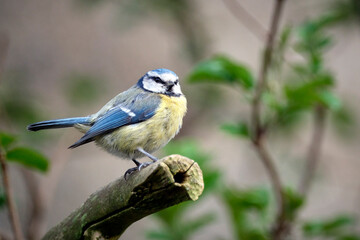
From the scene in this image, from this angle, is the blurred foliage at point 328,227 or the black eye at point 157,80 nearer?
the black eye at point 157,80

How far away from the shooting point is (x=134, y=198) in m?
1.32

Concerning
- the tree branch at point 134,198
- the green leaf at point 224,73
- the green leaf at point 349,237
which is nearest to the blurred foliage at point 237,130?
the green leaf at point 224,73

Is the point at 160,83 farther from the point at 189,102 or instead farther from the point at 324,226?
the point at 189,102

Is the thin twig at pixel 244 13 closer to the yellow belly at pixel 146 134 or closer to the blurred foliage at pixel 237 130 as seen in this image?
the blurred foliage at pixel 237 130

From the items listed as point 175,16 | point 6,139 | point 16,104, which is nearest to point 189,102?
point 175,16

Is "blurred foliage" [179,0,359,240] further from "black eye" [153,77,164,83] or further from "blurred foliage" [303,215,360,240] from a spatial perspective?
"black eye" [153,77,164,83]

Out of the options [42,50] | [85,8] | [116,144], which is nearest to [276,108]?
[116,144]

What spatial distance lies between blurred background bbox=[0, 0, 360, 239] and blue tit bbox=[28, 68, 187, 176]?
321 mm

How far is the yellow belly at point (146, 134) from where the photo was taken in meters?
1.99

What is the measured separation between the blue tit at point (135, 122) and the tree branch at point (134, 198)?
1.57 feet

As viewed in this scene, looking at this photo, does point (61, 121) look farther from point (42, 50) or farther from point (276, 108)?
point (42, 50)

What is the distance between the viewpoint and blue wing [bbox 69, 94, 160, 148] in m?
1.91

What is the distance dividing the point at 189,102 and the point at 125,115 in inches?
78.4

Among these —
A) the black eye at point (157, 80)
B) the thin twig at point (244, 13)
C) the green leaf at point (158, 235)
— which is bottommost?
the green leaf at point (158, 235)
